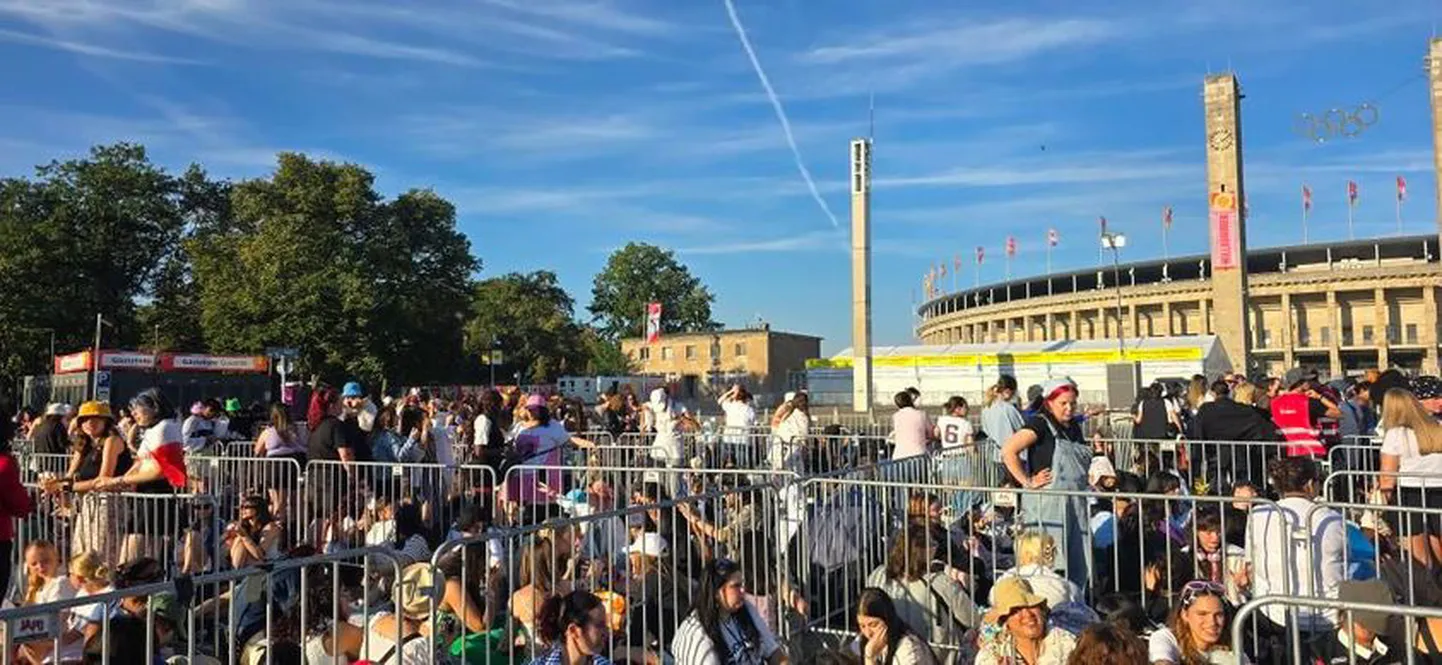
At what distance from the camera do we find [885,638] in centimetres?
536

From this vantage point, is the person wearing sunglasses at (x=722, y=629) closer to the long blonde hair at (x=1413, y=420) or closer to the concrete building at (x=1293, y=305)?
the long blonde hair at (x=1413, y=420)

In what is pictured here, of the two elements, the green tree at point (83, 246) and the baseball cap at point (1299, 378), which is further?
the green tree at point (83, 246)

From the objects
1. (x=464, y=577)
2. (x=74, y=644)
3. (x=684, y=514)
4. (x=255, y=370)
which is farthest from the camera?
(x=255, y=370)

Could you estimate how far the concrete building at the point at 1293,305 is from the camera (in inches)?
3275

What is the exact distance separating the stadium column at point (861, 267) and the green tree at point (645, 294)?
62245 mm

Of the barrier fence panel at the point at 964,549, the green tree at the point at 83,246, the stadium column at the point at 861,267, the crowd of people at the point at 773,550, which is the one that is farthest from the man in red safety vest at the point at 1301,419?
the green tree at the point at 83,246

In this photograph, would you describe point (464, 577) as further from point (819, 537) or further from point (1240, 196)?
point (1240, 196)

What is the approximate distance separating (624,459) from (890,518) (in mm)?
6547

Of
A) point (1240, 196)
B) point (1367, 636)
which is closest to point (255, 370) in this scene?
point (1367, 636)

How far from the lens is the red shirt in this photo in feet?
19.6

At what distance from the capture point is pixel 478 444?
12.1 m

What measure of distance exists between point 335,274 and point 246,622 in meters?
45.0

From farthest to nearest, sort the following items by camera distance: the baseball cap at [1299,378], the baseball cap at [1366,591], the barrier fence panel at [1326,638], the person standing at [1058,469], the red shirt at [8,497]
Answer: the baseball cap at [1299,378]
the person standing at [1058,469]
the red shirt at [8,497]
the baseball cap at [1366,591]
the barrier fence panel at [1326,638]

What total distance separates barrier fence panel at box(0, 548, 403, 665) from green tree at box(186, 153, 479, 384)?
43.5 m
